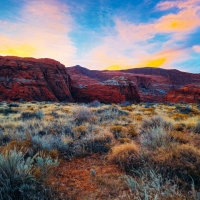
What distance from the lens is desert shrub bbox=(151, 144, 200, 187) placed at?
9.27 ft

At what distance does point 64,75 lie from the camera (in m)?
44.3

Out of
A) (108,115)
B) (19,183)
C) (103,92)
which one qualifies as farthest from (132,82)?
(19,183)

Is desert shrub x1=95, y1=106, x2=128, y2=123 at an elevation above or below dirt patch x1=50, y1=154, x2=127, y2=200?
below

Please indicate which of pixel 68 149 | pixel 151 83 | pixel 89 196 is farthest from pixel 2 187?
pixel 151 83

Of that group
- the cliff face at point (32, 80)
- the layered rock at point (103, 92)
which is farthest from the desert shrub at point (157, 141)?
the layered rock at point (103, 92)

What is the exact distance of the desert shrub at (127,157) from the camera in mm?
3429

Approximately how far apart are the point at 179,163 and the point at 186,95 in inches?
2055

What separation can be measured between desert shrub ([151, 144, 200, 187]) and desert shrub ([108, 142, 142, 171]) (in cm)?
34

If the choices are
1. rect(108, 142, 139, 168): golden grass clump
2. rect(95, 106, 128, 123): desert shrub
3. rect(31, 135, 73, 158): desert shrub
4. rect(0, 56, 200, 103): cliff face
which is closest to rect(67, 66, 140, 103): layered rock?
rect(0, 56, 200, 103): cliff face

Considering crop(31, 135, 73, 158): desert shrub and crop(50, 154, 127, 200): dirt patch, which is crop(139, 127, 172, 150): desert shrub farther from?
crop(31, 135, 73, 158): desert shrub

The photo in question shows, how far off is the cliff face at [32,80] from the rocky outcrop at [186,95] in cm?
2977

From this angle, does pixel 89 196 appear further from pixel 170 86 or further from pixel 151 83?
pixel 170 86

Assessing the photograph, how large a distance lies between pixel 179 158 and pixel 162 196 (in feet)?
4.16

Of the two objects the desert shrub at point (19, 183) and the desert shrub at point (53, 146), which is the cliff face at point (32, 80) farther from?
the desert shrub at point (19, 183)
